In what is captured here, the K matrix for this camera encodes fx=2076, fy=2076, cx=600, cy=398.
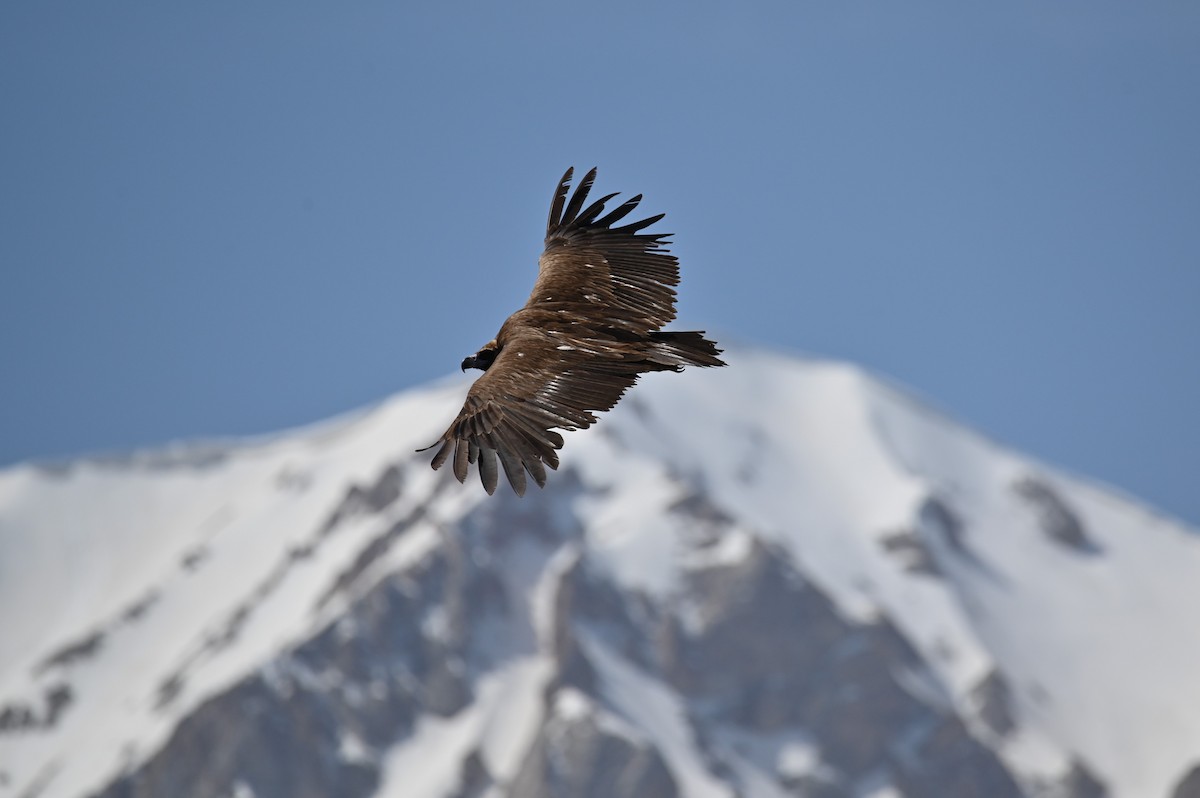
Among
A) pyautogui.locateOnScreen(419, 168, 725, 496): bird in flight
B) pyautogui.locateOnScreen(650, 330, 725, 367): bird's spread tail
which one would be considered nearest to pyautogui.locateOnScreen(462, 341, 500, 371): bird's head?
pyautogui.locateOnScreen(419, 168, 725, 496): bird in flight

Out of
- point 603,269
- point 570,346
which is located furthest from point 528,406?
point 603,269

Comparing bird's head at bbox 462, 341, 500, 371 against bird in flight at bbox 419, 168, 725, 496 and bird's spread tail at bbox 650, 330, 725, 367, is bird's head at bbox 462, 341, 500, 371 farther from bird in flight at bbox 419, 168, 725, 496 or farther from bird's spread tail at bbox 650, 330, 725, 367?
bird's spread tail at bbox 650, 330, 725, 367

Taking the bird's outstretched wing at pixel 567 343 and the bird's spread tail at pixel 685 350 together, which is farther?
the bird's spread tail at pixel 685 350

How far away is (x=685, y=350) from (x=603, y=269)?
4.01 meters

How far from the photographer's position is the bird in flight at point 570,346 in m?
25.1

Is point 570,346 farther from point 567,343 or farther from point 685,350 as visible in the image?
point 685,350

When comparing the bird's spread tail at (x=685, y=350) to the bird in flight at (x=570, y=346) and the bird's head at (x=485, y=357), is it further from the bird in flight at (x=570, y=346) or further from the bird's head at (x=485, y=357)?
the bird's head at (x=485, y=357)

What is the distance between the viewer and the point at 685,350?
27.5 meters

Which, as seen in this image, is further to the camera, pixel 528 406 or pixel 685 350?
pixel 685 350

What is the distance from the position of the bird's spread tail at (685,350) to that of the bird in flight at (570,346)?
2cm

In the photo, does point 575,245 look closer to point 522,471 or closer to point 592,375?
point 592,375

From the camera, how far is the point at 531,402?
25.8m

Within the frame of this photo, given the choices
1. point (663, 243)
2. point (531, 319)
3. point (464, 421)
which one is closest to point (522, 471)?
point (464, 421)

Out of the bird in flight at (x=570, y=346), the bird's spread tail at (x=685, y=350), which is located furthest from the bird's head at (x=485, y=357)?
the bird's spread tail at (x=685, y=350)
